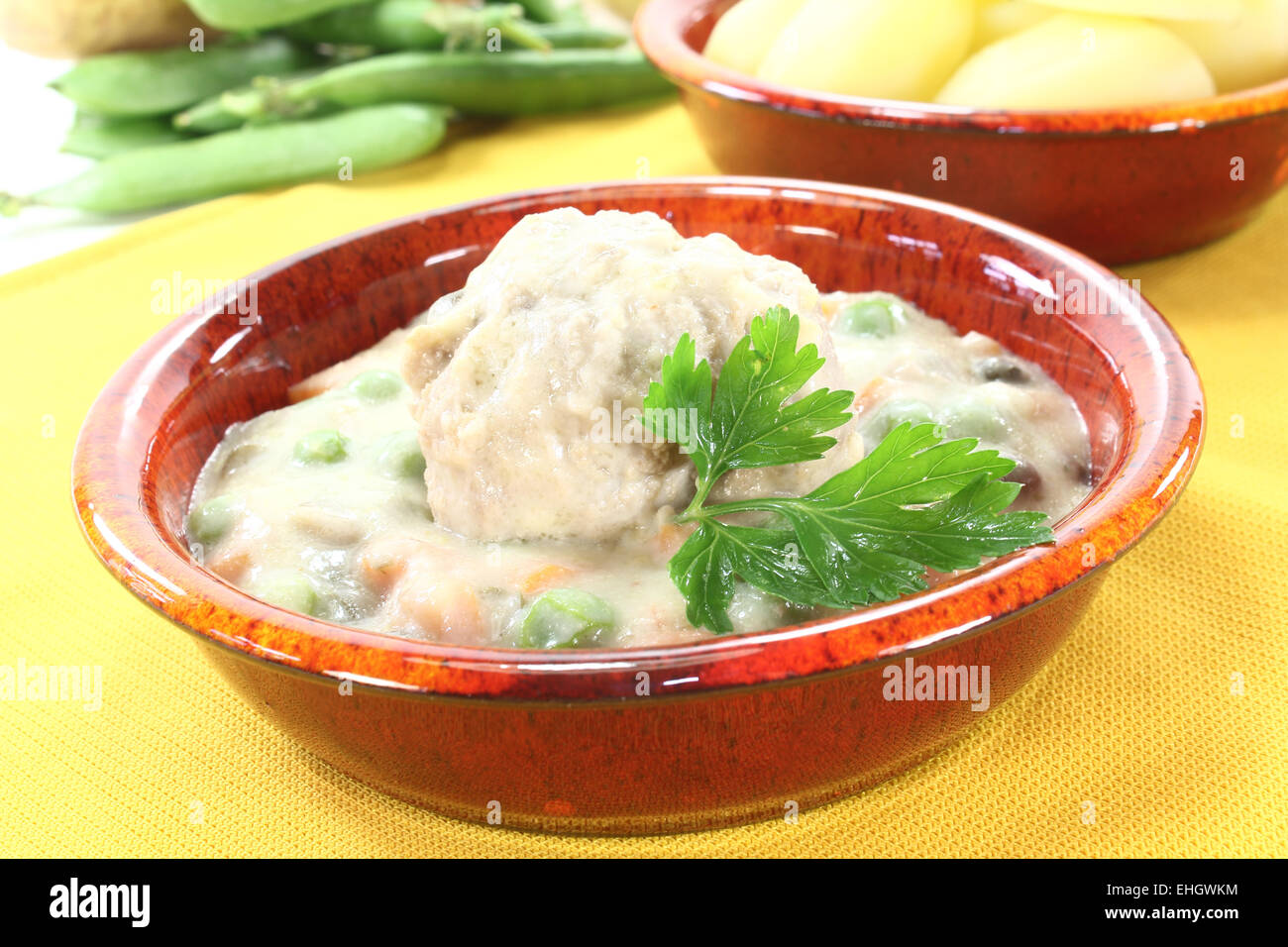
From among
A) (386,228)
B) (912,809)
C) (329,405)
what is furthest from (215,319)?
(912,809)

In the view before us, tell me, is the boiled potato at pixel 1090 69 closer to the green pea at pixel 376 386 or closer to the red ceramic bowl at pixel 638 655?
the red ceramic bowl at pixel 638 655

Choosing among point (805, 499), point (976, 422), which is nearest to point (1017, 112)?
point (976, 422)

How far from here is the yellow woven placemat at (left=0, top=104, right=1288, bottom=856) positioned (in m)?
2.25

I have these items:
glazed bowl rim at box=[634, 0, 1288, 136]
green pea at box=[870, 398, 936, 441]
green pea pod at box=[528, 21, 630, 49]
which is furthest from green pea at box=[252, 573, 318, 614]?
green pea pod at box=[528, 21, 630, 49]

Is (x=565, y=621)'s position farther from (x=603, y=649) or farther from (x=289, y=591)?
(x=289, y=591)

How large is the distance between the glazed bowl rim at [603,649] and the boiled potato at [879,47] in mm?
1683

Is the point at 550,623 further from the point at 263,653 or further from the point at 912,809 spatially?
the point at 912,809

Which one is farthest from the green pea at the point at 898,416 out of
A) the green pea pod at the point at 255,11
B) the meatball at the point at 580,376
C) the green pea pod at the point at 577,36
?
the green pea pod at the point at 255,11

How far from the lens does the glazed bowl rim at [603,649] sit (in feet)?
6.01

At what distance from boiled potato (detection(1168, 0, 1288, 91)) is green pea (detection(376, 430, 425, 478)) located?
2744mm

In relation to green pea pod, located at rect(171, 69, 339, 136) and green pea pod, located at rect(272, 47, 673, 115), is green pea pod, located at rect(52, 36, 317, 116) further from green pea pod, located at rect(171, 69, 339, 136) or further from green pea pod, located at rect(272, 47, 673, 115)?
green pea pod, located at rect(272, 47, 673, 115)

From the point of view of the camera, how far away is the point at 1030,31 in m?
3.98

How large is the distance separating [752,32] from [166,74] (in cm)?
269

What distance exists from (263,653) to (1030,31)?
3109mm
